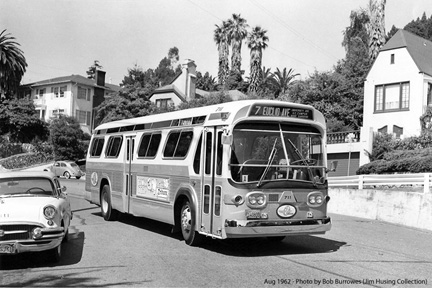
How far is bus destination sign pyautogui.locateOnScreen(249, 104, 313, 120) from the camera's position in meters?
8.99

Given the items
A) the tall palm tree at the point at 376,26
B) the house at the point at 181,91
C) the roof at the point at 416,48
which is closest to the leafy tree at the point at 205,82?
the house at the point at 181,91

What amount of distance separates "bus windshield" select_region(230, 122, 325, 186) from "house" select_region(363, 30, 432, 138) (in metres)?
20.1

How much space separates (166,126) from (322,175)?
405cm

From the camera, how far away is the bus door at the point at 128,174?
1292 centimetres

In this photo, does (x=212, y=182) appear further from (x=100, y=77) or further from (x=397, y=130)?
(x=100, y=77)

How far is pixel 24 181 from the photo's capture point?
348 inches

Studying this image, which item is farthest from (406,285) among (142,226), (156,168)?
(142,226)

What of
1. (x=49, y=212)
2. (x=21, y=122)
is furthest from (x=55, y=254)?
(x=21, y=122)

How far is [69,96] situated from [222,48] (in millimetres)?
Answer: 21184

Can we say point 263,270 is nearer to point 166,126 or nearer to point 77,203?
point 166,126

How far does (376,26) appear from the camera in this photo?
3731 centimetres

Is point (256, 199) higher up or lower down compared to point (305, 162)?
lower down

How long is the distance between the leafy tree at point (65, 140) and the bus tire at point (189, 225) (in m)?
39.0

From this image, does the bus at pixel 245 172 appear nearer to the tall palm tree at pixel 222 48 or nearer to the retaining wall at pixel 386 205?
the retaining wall at pixel 386 205
